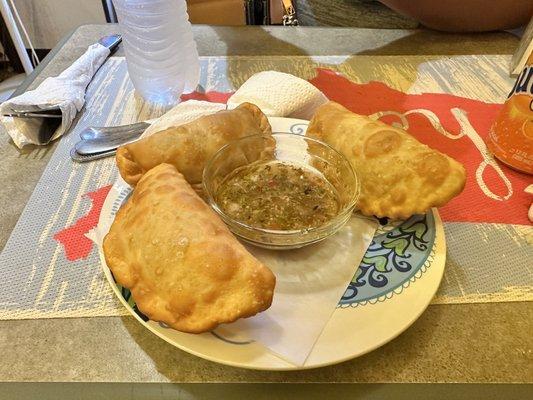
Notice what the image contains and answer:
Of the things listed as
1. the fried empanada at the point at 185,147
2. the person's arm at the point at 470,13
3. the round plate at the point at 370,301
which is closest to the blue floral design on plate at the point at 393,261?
the round plate at the point at 370,301

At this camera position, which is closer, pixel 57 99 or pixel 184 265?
pixel 184 265

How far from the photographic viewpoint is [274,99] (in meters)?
1.02

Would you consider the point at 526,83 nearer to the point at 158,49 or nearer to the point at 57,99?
the point at 158,49

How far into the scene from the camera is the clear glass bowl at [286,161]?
2.09ft

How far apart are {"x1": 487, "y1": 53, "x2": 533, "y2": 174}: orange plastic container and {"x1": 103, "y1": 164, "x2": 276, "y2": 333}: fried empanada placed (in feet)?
2.09

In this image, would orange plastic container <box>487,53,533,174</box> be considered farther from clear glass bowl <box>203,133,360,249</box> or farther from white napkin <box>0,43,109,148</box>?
white napkin <box>0,43,109,148</box>

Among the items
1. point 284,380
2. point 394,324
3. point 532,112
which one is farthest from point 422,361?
point 532,112

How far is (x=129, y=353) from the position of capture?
611mm

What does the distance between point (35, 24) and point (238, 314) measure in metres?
2.71

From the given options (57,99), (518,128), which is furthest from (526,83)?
(57,99)

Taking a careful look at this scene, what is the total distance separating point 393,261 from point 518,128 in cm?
45

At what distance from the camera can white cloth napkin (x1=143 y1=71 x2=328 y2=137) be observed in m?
1.00

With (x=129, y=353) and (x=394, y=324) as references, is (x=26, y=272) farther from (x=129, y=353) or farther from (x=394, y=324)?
(x=394, y=324)

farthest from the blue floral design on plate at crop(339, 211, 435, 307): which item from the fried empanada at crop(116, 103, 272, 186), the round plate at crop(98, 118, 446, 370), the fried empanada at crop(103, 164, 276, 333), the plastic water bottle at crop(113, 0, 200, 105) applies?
the plastic water bottle at crop(113, 0, 200, 105)
